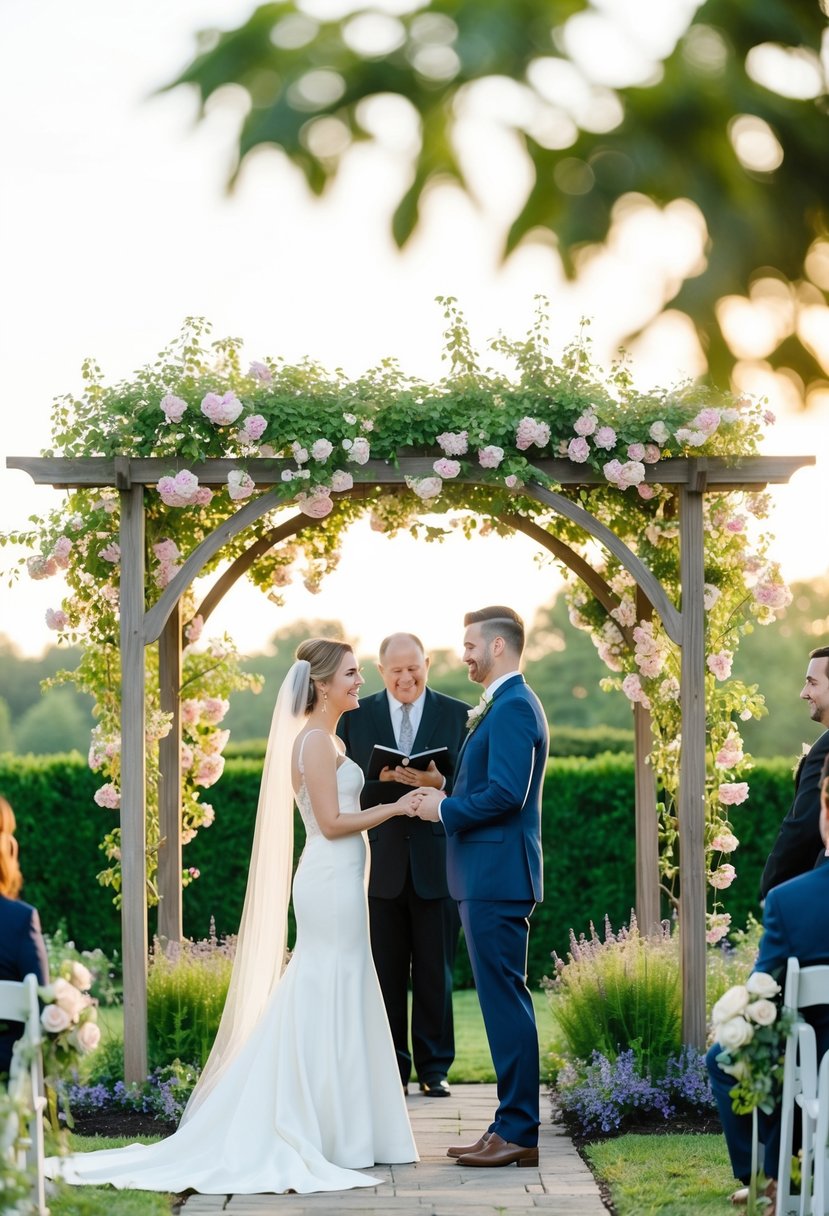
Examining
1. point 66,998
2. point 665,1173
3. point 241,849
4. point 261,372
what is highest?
point 261,372

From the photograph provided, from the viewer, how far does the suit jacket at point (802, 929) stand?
12.7 feet

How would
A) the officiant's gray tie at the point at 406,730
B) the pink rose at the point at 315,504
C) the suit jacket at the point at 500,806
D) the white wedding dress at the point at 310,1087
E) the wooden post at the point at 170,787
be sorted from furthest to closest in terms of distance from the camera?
the wooden post at the point at 170,787 → the officiant's gray tie at the point at 406,730 → the pink rose at the point at 315,504 → the suit jacket at the point at 500,806 → the white wedding dress at the point at 310,1087

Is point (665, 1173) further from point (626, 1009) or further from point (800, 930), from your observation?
point (800, 930)

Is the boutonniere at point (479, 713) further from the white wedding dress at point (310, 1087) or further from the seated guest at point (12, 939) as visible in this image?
the seated guest at point (12, 939)

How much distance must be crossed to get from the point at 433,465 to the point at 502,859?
1.87 meters

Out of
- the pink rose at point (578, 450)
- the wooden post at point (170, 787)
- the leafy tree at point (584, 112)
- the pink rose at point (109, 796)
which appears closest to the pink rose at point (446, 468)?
the pink rose at point (578, 450)

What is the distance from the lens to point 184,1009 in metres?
6.26

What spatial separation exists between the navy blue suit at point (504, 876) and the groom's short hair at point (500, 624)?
145mm

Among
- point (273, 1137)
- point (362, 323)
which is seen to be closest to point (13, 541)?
point (273, 1137)

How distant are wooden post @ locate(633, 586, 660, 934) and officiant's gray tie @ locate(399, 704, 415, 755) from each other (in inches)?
46.8

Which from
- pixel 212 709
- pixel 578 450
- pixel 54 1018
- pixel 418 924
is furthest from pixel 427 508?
pixel 54 1018

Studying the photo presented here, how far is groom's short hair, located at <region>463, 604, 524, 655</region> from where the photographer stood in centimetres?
511

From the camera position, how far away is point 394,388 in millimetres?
6285

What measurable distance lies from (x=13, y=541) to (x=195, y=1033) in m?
2.29
